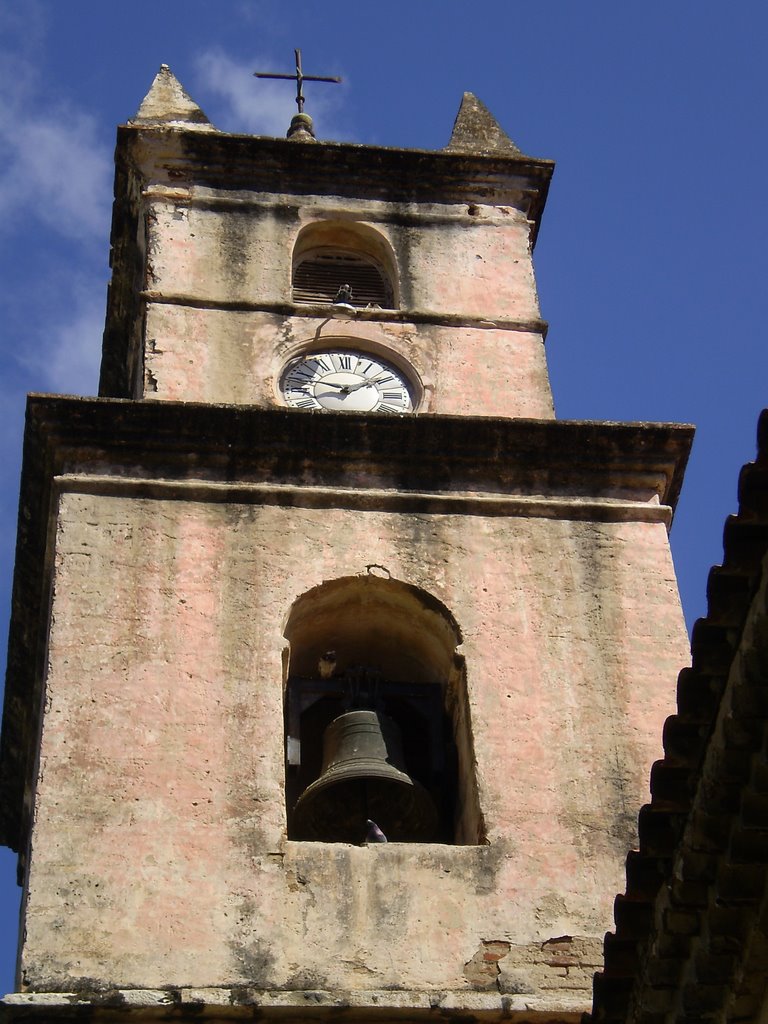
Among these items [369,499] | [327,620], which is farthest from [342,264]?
[327,620]

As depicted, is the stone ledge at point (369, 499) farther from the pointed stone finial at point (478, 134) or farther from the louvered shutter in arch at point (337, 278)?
the pointed stone finial at point (478, 134)

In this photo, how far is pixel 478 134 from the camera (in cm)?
1461

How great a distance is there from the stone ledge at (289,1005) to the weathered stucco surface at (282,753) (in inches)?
5.2

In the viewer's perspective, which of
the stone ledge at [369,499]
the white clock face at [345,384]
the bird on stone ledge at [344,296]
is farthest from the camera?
the bird on stone ledge at [344,296]

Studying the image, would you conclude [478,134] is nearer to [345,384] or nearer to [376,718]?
[345,384]

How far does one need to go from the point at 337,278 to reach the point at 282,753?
449cm

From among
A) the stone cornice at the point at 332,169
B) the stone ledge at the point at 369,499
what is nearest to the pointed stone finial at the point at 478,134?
the stone cornice at the point at 332,169

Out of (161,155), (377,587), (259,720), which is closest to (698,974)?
(259,720)

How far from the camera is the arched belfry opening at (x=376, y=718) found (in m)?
10.2

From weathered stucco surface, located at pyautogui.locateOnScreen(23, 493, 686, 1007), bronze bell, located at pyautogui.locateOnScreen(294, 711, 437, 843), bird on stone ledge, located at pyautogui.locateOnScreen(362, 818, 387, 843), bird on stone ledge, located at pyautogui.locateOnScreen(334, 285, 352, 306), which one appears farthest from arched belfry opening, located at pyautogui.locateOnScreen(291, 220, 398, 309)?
bird on stone ledge, located at pyautogui.locateOnScreen(362, 818, 387, 843)

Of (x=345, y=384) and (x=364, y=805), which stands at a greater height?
(x=345, y=384)

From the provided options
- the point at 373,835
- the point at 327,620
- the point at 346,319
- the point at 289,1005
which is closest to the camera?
the point at 289,1005

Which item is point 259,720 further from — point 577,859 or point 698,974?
point 698,974

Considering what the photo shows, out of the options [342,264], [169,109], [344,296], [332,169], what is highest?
[169,109]
